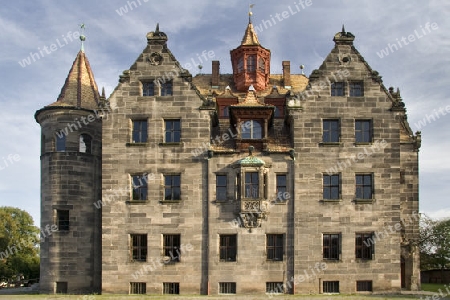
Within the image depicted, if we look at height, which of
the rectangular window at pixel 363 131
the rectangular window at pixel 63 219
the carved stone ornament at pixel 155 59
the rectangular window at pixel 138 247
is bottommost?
the rectangular window at pixel 138 247

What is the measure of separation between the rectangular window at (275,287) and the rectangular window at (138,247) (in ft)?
29.2

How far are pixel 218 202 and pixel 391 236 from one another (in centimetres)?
1249

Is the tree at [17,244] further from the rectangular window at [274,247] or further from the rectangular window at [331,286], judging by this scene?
the rectangular window at [331,286]

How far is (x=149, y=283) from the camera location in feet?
116

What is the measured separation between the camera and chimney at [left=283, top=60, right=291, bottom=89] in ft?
157

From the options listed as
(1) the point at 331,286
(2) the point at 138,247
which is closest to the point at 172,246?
(2) the point at 138,247

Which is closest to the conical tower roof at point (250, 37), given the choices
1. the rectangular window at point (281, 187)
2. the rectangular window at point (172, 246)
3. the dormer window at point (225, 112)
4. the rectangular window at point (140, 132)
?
the dormer window at point (225, 112)

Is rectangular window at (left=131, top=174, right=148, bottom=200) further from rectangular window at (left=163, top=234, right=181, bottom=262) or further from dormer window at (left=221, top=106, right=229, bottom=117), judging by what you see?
dormer window at (left=221, top=106, right=229, bottom=117)

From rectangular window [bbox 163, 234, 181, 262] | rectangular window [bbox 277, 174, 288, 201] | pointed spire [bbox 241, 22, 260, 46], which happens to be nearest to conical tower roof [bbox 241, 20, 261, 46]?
pointed spire [bbox 241, 22, 260, 46]

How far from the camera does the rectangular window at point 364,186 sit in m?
36.3

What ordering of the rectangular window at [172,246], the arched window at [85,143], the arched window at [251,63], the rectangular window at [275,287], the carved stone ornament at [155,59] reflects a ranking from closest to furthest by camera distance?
the rectangular window at [275,287] → the rectangular window at [172,246] → the carved stone ornament at [155,59] → the arched window at [85,143] → the arched window at [251,63]

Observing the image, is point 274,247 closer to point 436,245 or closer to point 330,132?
point 330,132

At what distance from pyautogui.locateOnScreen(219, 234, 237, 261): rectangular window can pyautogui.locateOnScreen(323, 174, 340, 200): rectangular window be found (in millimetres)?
7271

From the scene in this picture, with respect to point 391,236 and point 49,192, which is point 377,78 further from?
point 49,192
